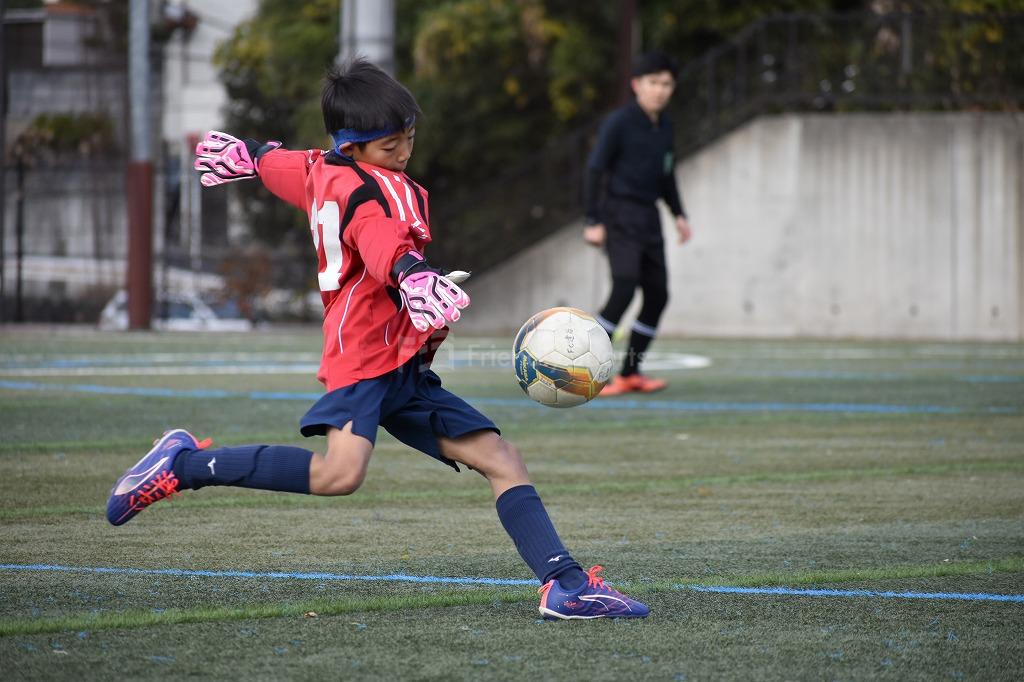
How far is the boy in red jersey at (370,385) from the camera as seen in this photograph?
4121 mm

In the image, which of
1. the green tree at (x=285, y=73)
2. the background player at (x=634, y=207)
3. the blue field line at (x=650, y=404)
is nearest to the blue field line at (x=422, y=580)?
the blue field line at (x=650, y=404)

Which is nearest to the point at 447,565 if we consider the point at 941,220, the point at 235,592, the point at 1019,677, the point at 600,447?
the point at 235,592

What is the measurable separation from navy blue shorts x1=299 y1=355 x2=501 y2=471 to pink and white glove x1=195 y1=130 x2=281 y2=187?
1052mm

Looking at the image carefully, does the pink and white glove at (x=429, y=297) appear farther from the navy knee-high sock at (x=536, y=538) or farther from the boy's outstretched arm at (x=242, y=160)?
the boy's outstretched arm at (x=242, y=160)

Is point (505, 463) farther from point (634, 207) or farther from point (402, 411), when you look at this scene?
point (634, 207)

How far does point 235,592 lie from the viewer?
14.1ft

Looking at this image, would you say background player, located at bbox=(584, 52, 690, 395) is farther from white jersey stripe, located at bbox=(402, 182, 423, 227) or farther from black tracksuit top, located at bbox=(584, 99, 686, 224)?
white jersey stripe, located at bbox=(402, 182, 423, 227)

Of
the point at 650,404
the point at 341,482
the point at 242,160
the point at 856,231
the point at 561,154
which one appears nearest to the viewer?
the point at 341,482

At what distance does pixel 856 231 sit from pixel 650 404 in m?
11.4

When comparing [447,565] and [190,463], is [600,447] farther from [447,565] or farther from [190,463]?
[190,463]

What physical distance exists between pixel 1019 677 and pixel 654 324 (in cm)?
774

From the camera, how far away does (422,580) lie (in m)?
4.52

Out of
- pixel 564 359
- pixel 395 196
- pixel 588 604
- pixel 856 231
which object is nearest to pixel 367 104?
pixel 395 196

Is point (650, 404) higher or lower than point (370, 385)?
lower
